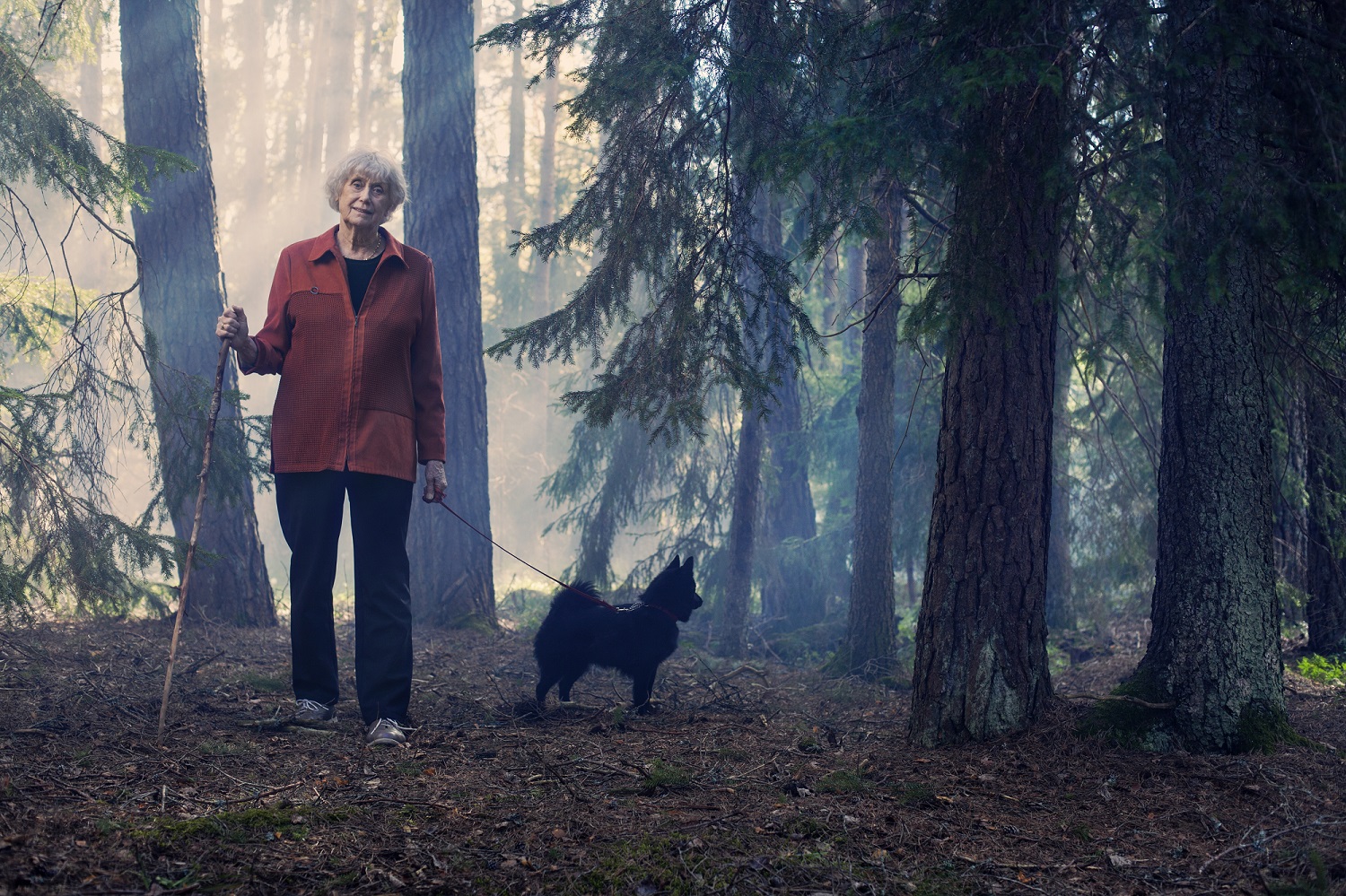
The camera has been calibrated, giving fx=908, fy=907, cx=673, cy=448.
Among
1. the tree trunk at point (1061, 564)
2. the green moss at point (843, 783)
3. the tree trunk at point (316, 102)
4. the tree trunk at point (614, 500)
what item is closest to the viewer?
the green moss at point (843, 783)

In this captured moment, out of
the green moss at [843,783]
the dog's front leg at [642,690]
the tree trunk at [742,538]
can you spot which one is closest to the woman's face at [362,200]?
the dog's front leg at [642,690]

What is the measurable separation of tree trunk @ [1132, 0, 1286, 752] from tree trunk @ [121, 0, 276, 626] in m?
7.16

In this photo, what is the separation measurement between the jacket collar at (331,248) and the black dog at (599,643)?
226 centimetres

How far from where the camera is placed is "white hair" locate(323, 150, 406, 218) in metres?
4.29

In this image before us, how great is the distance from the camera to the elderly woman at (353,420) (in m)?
4.22

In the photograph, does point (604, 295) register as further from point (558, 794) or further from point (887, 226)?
point (558, 794)

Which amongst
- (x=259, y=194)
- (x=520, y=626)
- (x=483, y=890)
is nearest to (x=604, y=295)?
(x=483, y=890)

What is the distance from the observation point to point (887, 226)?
22.8 feet

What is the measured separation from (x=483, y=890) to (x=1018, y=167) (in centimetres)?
363

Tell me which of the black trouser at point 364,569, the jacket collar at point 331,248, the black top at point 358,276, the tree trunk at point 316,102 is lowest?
the black trouser at point 364,569

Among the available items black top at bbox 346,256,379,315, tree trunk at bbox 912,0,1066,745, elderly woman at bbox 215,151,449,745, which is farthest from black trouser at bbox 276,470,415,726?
tree trunk at bbox 912,0,1066,745

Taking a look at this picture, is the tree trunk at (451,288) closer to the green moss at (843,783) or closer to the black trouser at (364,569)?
the black trouser at (364,569)

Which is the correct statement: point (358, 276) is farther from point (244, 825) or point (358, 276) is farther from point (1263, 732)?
point (1263, 732)

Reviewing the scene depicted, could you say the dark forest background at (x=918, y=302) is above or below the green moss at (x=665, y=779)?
above
